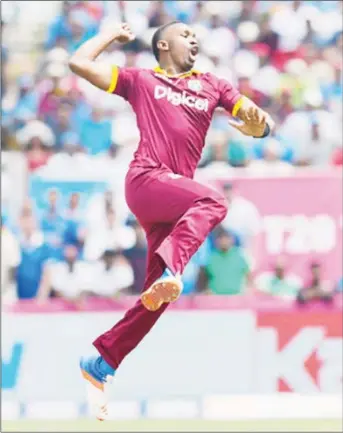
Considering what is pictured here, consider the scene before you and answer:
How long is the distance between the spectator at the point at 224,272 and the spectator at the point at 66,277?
118 cm

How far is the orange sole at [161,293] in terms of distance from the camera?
7.98 meters

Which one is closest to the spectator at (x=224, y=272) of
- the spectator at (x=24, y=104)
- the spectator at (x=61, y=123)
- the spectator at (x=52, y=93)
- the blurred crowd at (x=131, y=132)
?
the blurred crowd at (x=131, y=132)

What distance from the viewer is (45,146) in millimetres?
16500

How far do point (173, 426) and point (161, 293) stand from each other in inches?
232

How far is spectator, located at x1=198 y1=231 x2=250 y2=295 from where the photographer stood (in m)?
14.6

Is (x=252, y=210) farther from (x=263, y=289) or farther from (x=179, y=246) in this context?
(x=179, y=246)

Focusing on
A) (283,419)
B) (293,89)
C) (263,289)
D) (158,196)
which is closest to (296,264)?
(263,289)

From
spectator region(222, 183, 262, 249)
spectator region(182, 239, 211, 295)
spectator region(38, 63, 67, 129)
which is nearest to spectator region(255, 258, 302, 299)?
spectator region(222, 183, 262, 249)

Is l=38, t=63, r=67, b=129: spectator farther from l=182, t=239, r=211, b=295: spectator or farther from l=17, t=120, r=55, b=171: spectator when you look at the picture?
l=182, t=239, r=211, b=295: spectator

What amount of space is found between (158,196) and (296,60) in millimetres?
9880

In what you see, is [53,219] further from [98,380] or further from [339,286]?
[98,380]

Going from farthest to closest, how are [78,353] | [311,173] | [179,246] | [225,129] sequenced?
[225,129], [311,173], [78,353], [179,246]

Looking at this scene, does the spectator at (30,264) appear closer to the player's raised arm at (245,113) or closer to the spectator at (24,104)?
the spectator at (24,104)

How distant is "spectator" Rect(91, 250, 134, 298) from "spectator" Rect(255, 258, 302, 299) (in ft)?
4.53
